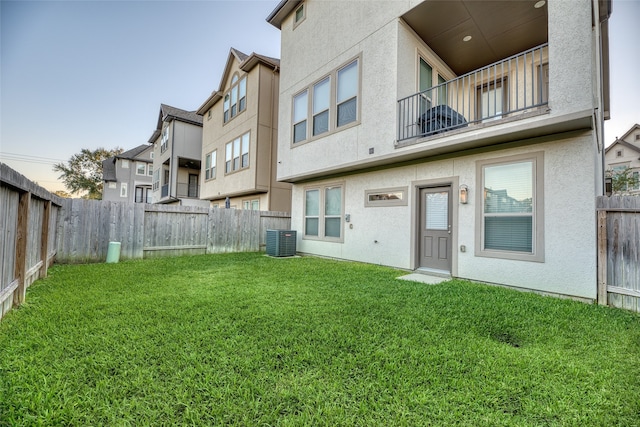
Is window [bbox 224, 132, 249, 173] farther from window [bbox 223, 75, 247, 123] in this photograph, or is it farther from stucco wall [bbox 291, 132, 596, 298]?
stucco wall [bbox 291, 132, 596, 298]

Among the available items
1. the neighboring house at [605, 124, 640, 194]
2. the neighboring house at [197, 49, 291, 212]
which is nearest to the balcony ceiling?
the neighboring house at [197, 49, 291, 212]

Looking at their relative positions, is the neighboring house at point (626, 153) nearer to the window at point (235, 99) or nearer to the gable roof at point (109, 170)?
the window at point (235, 99)

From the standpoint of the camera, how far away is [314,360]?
7.68 feet

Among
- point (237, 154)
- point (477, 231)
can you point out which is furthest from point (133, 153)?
point (477, 231)

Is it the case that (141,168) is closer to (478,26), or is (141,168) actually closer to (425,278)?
(478,26)

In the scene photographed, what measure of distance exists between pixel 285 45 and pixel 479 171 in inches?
323

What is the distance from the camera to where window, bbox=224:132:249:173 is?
12.6m

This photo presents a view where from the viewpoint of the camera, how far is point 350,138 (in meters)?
7.50

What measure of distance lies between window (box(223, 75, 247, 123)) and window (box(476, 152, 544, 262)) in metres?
11.2

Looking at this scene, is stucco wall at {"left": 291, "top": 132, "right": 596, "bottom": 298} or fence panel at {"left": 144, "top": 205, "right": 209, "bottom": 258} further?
fence panel at {"left": 144, "top": 205, "right": 209, "bottom": 258}

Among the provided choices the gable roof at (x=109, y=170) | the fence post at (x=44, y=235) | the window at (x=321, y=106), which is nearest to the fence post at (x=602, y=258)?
the window at (x=321, y=106)

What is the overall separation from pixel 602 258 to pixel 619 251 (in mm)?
218

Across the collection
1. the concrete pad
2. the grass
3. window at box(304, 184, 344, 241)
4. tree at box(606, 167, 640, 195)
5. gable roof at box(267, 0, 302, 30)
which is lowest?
the grass

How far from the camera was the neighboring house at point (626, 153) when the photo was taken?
78.4ft
